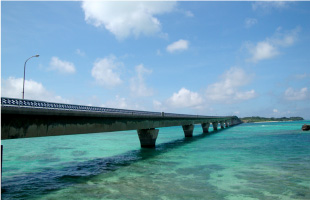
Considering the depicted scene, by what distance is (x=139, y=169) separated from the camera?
77.0ft

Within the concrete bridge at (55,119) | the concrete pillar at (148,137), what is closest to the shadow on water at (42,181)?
the concrete bridge at (55,119)

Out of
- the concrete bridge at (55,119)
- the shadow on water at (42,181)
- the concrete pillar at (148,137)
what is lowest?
the shadow on water at (42,181)

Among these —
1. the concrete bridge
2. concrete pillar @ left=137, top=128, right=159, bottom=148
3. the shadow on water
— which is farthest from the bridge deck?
concrete pillar @ left=137, top=128, right=159, bottom=148

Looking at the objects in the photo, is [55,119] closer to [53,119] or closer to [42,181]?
[53,119]

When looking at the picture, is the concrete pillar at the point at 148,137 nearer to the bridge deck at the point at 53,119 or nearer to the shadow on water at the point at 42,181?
the bridge deck at the point at 53,119

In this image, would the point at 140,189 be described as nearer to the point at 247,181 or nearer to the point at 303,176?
the point at 247,181

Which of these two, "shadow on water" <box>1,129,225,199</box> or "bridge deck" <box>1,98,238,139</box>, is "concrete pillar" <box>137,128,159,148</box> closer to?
"bridge deck" <box>1,98,238,139</box>

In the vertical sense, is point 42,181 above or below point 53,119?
below

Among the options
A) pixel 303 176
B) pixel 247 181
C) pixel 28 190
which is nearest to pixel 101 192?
pixel 28 190

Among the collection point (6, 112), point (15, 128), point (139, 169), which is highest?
point (6, 112)

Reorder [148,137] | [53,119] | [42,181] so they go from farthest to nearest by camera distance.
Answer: [148,137], [53,119], [42,181]

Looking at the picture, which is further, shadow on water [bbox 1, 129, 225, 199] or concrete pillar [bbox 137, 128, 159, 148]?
concrete pillar [bbox 137, 128, 159, 148]

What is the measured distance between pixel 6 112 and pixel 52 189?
6651 mm

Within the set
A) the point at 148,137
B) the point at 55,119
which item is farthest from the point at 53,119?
the point at 148,137
